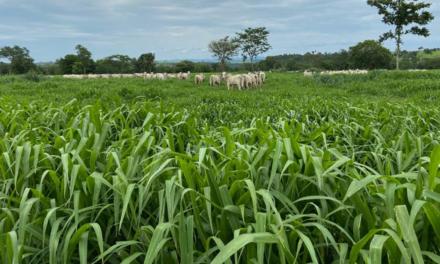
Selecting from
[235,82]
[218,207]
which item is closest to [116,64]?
[235,82]

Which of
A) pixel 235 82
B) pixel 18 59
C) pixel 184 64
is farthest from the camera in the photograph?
pixel 184 64

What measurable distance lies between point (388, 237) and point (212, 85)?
54.2 ft

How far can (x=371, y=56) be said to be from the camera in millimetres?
52875

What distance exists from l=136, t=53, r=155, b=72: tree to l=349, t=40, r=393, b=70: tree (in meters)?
23.9

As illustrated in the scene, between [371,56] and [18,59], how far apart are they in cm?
4000

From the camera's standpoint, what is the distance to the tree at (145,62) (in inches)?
1838

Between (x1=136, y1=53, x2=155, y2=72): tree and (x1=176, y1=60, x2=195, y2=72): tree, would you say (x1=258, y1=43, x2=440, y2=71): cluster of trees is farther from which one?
(x1=136, y1=53, x2=155, y2=72): tree

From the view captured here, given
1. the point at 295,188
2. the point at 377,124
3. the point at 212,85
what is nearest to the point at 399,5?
the point at 212,85

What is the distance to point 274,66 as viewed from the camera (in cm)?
5247

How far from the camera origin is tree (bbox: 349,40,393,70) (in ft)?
172

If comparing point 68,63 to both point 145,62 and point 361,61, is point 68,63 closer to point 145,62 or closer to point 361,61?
point 145,62

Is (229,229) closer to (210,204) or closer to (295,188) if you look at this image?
(210,204)

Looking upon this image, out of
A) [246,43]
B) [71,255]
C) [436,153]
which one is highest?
[246,43]

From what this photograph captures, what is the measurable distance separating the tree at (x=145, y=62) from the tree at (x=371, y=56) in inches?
942
